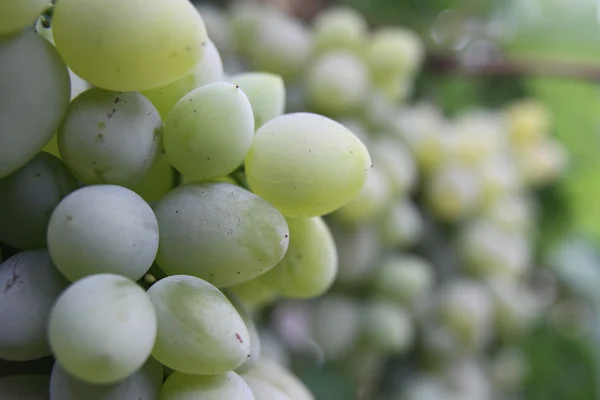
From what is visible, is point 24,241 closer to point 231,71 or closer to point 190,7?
point 190,7

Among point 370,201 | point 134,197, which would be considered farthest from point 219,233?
point 370,201

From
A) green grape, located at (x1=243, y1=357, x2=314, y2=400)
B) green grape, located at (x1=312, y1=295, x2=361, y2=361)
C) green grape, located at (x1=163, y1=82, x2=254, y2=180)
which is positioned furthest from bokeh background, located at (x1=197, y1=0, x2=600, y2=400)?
green grape, located at (x1=163, y1=82, x2=254, y2=180)

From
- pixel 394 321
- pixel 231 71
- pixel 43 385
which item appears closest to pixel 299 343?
pixel 394 321

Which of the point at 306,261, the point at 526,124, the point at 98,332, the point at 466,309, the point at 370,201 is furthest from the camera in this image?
the point at 526,124

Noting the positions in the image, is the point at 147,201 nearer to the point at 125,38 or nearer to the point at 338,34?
the point at 125,38

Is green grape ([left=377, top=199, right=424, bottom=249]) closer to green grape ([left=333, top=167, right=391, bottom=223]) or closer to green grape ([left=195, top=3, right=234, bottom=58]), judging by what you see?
green grape ([left=333, top=167, right=391, bottom=223])

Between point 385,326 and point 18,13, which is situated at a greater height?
point 18,13

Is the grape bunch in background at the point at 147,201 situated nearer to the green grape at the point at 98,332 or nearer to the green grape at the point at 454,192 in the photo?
the green grape at the point at 98,332
